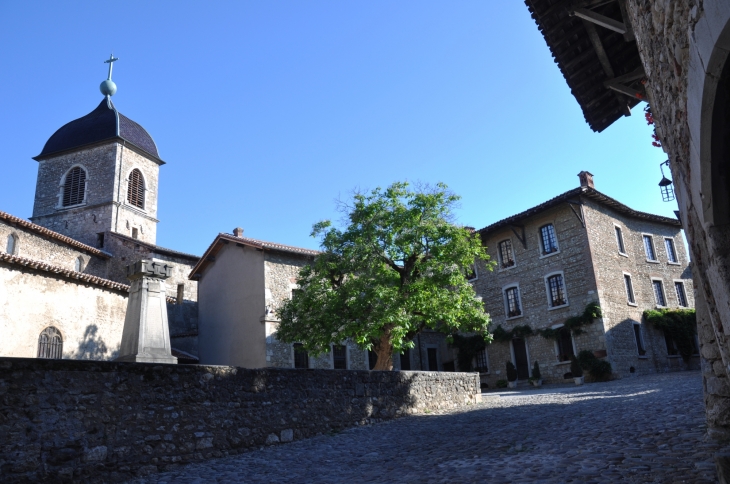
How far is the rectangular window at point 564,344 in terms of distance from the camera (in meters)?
22.8

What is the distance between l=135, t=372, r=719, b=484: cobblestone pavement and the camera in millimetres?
4961

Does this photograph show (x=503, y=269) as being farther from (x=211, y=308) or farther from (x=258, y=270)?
(x=211, y=308)

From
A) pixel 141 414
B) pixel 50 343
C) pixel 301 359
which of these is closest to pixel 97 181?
pixel 50 343

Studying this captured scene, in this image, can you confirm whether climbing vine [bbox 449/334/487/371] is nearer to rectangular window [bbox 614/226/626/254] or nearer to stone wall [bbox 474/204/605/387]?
stone wall [bbox 474/204/605/387]

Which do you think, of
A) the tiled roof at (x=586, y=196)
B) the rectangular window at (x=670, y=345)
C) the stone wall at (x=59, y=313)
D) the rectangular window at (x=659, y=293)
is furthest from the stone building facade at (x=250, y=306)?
the rectangular window at (x=659, y=293)

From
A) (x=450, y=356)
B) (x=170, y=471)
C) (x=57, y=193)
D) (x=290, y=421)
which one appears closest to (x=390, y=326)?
(x=290, y=421)

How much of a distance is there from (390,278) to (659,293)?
1708cm

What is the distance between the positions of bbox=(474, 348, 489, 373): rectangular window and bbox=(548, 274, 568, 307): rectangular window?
4436 millimetres

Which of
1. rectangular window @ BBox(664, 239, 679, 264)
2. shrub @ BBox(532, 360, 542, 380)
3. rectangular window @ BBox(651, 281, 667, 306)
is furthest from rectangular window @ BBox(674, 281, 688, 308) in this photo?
shrub @ BBox(532, 360, 542, 380)

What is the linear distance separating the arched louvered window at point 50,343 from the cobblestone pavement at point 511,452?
12739 mm

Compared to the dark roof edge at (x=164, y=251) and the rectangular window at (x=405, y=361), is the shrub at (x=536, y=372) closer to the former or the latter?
the rectangular window at (x=405, y=361)

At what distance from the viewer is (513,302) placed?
25.4m

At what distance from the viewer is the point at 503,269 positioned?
26016 millimetres

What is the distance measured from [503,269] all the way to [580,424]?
18.0m
